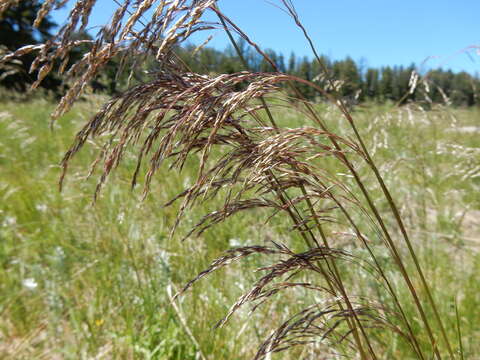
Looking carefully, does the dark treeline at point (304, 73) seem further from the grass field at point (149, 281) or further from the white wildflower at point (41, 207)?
the white wildflower at point (41, 207)

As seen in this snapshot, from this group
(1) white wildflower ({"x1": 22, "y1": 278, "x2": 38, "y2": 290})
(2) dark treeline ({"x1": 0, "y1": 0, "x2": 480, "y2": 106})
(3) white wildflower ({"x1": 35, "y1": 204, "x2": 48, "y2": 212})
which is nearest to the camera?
(2) dark treeline ({"x1": 0, "y1": 0, "x2": 480, "y2": 106})

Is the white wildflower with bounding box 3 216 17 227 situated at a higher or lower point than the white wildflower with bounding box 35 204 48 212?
lower

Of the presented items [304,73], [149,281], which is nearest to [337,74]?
[304,73]

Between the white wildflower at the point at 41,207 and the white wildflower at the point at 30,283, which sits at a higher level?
the white wildflower at the point at 41,207

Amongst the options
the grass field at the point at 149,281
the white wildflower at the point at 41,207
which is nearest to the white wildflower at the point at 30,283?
the grass field at the point at 149,281

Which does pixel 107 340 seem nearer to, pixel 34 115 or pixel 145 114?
pixel 145 114

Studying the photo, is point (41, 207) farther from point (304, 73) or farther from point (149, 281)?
point (304, 73)

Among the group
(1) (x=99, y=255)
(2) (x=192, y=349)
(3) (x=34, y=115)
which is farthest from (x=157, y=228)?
(3) (x=34, y=115)

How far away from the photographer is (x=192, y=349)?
5.45 feet

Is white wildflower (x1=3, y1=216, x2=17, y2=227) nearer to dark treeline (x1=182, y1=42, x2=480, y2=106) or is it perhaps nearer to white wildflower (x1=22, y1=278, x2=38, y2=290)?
white wildflower (x1=22, y1=278, x2=38, y2=290)

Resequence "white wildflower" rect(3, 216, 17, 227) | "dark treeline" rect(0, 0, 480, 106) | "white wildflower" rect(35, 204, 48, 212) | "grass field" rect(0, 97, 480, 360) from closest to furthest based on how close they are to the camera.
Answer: "dark treeline" rect(0, 0, 480, 106), "grass field" rect(0, 97, 480, 360), "white wildflower" rect(3, 216, 17, 227), "white wildflower" rect(35, 204, 48, 212)

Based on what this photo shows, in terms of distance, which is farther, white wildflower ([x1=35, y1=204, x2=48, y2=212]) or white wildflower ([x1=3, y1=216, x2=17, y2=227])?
white wildflower ([x1=35, y1=204, x2=48, y2=212])

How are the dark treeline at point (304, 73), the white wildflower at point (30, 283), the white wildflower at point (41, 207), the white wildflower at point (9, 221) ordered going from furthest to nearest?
the white wildflower at point (41, 207) < the white wildflower at point (9, 221) < the white wildflower at point (30, 283) < the dark treeline at point (304, 73)

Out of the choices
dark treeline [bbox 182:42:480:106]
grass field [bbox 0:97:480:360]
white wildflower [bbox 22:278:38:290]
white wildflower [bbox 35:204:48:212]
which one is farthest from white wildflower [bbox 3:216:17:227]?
dark treeline [bbox 182:42:480:106]
